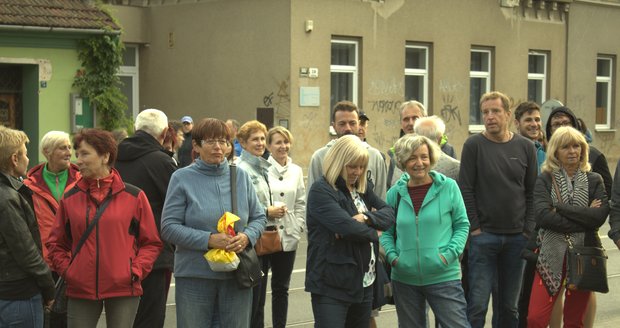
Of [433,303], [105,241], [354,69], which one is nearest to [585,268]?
[433,303]

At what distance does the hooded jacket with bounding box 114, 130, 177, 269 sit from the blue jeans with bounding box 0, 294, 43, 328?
163 cm

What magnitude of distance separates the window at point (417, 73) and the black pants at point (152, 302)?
652 inches

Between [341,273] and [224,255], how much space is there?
2.73 ft

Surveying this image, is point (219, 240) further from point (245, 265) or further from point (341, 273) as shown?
point (341, 273)

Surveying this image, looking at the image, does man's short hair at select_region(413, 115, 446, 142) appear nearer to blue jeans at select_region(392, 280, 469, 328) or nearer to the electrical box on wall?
blue jeans at select_region(392, 280, 469, 328)

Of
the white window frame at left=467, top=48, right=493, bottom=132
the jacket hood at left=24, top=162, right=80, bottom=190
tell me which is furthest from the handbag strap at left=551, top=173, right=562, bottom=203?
the white window frame at left=467, top=48, right=493, bottom=132

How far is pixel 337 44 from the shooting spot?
72.3 feet

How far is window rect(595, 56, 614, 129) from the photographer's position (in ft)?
97.1

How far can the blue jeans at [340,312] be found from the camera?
689 cm

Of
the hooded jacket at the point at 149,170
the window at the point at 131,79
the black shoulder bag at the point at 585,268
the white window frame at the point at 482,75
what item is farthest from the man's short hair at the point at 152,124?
the white window frame at the point at 482,75

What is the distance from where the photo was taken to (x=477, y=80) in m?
25.5

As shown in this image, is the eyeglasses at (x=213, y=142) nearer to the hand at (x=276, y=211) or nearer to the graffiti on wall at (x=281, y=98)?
the hand at (x=276, y=211)

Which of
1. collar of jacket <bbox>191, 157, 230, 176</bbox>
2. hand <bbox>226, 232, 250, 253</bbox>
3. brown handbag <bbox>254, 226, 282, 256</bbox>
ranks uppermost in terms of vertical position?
collar of jacket <bbox>191, 157, 230, 176</bbox>

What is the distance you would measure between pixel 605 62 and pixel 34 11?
680 inches
